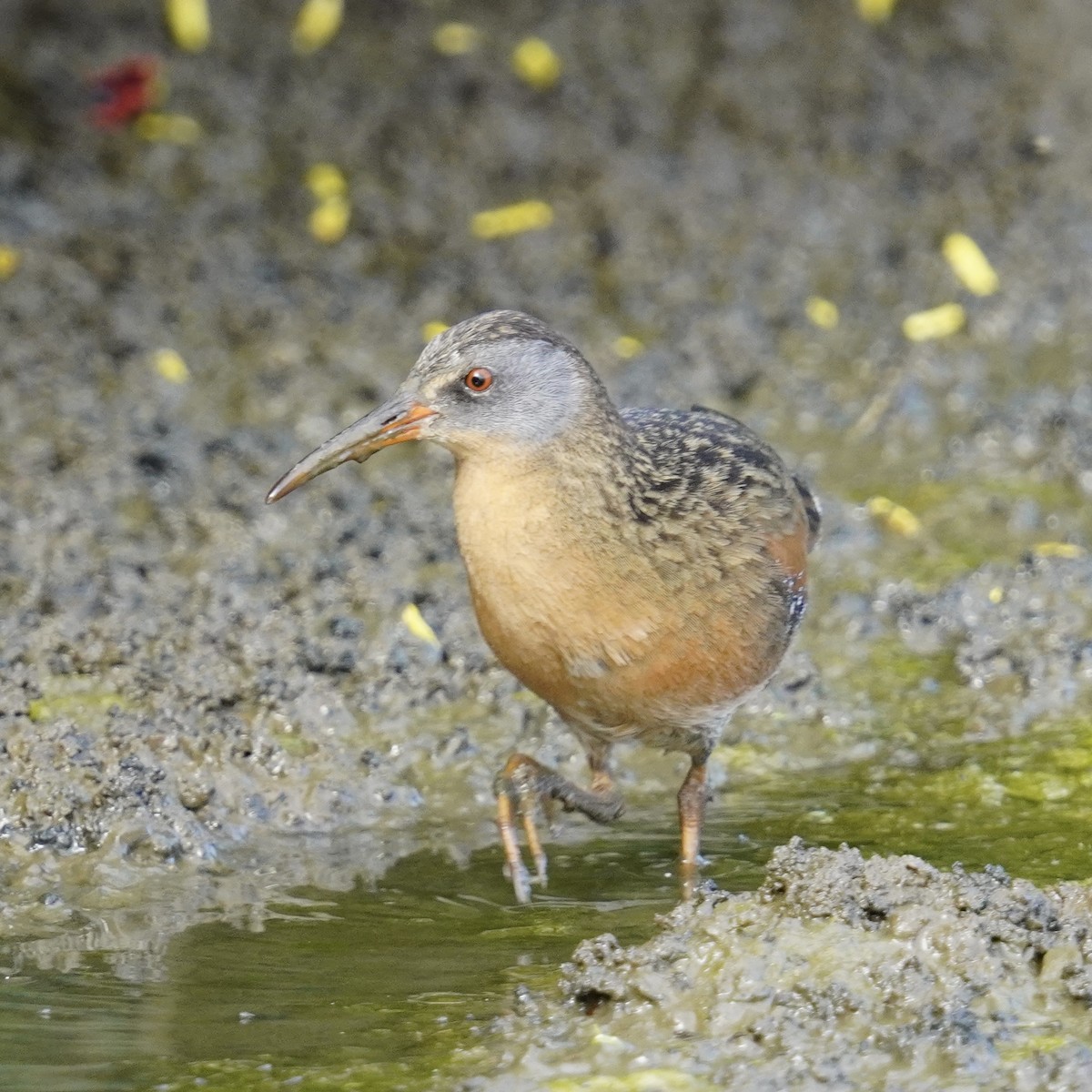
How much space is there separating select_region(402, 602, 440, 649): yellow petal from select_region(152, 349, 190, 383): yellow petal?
176 centimetres

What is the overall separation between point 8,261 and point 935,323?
397 cm

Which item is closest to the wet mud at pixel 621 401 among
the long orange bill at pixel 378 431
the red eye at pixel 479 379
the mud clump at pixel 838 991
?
the mud clump at pixel 838 991

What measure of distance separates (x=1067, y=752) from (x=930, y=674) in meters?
0.65

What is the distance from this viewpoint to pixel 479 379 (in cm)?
518

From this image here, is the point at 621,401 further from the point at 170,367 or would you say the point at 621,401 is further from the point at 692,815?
the point at 692,815

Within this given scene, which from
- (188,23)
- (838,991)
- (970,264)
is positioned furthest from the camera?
(188,23)

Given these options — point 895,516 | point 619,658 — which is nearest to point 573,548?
point 619,658

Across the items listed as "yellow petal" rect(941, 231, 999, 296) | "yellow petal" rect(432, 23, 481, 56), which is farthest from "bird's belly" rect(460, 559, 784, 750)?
"yellow petal" rect(432, 23, 481, 56)

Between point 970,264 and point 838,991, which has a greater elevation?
point 970,264

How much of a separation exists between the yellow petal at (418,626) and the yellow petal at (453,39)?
353 cm

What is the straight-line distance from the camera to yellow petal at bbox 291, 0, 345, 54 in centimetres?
923

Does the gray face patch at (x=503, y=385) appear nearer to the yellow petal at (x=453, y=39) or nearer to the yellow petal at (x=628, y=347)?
the yellow petal at (x=628, y=347)

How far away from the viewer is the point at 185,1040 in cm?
441

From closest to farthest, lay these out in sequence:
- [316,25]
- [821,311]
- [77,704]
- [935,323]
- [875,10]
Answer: [77,704]
[935,323]
[821,311]
[316,25]
[875,10]
